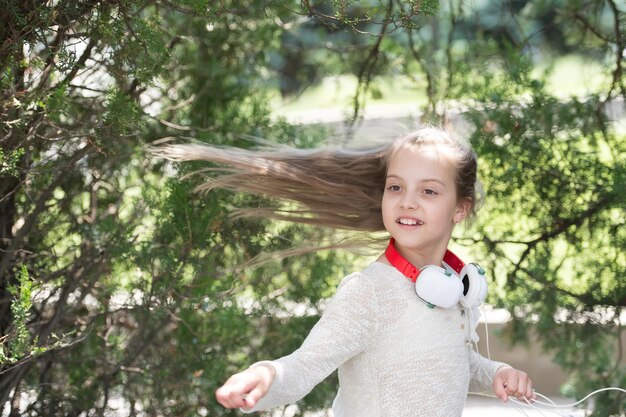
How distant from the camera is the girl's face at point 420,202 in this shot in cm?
284

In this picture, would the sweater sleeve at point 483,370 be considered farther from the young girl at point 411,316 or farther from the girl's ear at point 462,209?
the girl's ear at point 462,209

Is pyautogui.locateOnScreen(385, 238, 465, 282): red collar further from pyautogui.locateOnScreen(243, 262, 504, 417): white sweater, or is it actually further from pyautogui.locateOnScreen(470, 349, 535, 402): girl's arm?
pyautogui.locateOnScreen(470, 349, 535, 402): girl's arm

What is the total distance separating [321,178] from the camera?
3.24m

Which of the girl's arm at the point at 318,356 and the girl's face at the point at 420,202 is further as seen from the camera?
the girl's face at the point at 420,202

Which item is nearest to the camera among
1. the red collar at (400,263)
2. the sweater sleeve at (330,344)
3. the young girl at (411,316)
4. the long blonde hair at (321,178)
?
the sweater sleeve at (330,344)

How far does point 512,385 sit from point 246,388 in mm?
898

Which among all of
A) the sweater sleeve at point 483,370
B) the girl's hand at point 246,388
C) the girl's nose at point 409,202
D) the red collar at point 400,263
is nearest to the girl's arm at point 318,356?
the girl's hand at point 246,388

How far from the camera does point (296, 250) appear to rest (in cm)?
333

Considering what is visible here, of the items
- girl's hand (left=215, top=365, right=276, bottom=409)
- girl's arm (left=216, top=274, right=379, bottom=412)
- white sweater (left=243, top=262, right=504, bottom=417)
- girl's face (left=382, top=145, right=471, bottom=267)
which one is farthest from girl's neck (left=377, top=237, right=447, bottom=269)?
girl's hand (left=215, top=365, right=276, bottom=409)

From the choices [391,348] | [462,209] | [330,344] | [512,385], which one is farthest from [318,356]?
[462,209]

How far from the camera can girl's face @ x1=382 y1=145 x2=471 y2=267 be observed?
284 cm

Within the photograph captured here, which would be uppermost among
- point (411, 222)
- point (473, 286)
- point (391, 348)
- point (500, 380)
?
point (411, 222)

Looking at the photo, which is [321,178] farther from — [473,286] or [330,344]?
[330,344]

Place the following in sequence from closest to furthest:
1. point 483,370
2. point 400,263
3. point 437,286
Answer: point 437,286 < point 400,263 < point 483,370
